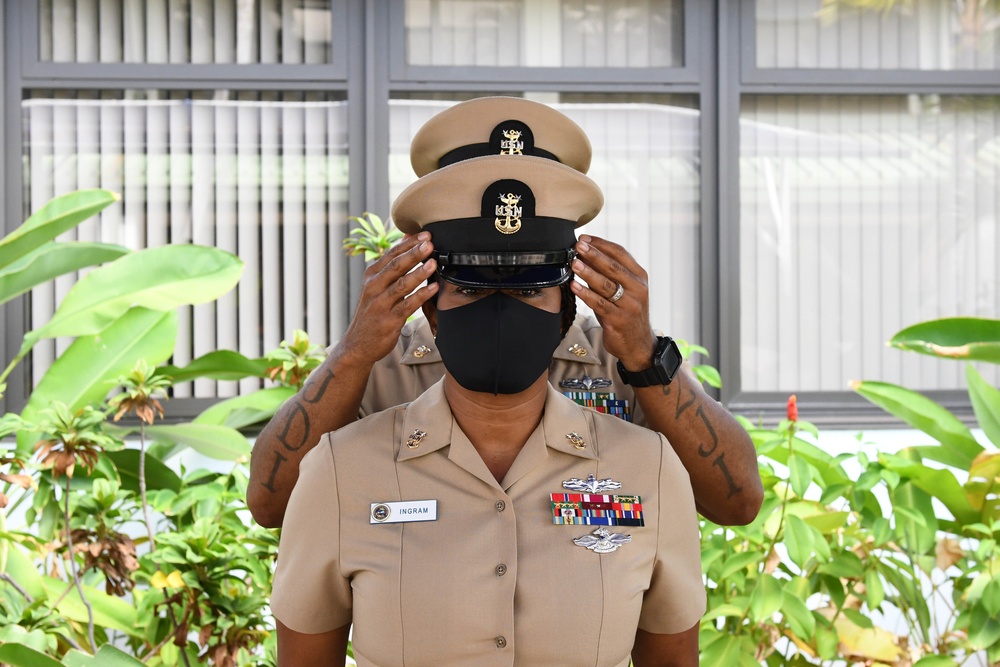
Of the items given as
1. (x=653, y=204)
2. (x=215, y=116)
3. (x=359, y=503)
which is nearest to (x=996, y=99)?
(x=653, y=204)

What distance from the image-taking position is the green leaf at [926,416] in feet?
8.98

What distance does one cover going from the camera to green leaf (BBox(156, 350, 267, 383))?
3057mm

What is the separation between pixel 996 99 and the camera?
159 inches

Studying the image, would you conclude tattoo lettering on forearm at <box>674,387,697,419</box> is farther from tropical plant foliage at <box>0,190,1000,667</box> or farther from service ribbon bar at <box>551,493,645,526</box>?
tropical plant foliage at <box>0,190,1000,667</box>

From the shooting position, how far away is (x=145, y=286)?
9.27ft

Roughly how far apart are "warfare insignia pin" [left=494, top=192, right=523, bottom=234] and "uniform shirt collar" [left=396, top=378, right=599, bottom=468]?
273mm

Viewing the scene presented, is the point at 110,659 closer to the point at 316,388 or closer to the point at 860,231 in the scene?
the point at 316,388

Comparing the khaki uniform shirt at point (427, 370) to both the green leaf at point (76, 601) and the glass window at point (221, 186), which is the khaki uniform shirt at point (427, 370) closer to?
the green leaf at point (76, 601)

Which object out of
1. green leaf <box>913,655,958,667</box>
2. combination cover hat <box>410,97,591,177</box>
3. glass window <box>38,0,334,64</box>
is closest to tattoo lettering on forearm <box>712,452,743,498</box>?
combination cover hat <box>410,97,591,177</box>

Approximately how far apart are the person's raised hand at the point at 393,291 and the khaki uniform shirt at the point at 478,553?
0.40 ft

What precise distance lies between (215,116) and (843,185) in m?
2.59

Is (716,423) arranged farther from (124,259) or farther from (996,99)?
(996,99)

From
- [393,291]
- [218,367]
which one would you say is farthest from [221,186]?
[393,291]

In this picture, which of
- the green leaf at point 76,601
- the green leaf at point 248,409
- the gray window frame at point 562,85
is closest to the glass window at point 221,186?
the gray window frame at point 562,85
